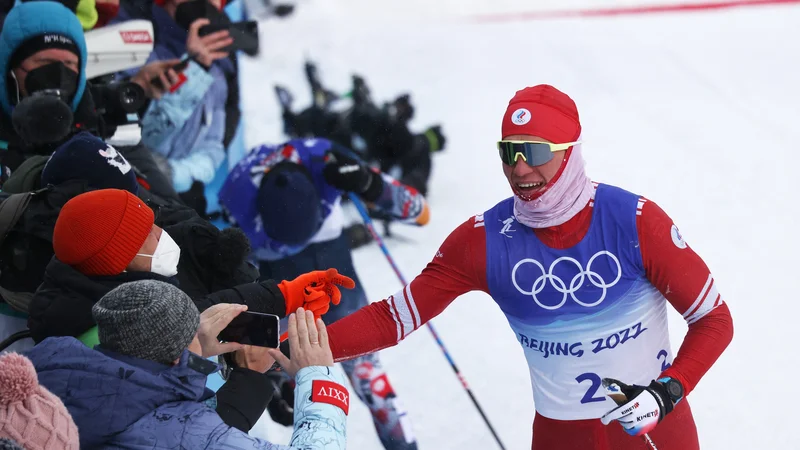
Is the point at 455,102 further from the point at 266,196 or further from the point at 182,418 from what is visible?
the point at 182,418

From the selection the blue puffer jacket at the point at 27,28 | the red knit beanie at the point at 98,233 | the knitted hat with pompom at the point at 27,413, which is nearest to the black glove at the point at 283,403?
the blue puffer jacket at the point at 27,28

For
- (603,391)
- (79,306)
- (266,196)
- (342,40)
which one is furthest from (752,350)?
(342,40)

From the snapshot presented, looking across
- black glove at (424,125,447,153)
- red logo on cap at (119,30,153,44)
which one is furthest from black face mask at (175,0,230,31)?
black glove at (424,125,447,153)

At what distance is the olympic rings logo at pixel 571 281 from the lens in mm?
3260

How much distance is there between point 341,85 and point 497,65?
70.3 inches

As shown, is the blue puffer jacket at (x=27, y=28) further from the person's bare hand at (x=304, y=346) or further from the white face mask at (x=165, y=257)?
the person's bare hand at (x=304, y=346)

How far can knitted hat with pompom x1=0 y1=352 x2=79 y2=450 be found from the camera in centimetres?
205

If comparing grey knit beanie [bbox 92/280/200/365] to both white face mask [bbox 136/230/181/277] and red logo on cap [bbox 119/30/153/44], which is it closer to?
white face mask [bbox 136/230/181/277]

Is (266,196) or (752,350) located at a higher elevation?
(266,196)

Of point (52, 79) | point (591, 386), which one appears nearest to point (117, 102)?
point (52, 79)

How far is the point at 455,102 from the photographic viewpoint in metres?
10.2

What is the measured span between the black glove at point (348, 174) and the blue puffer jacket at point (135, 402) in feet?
6.79

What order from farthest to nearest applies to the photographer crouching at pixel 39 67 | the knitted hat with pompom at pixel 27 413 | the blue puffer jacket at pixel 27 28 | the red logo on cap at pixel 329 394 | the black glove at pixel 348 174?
1. the black glove at pixel 348 174
2. the blue puffer jacket at pixel 27 28
3. the photographer crouching at pixel 39 67
4. the red logo on cap at pixel 329 394
5. the knitted hat with pompom at pixel 27 413

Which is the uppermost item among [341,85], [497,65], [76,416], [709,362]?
[709,362]
